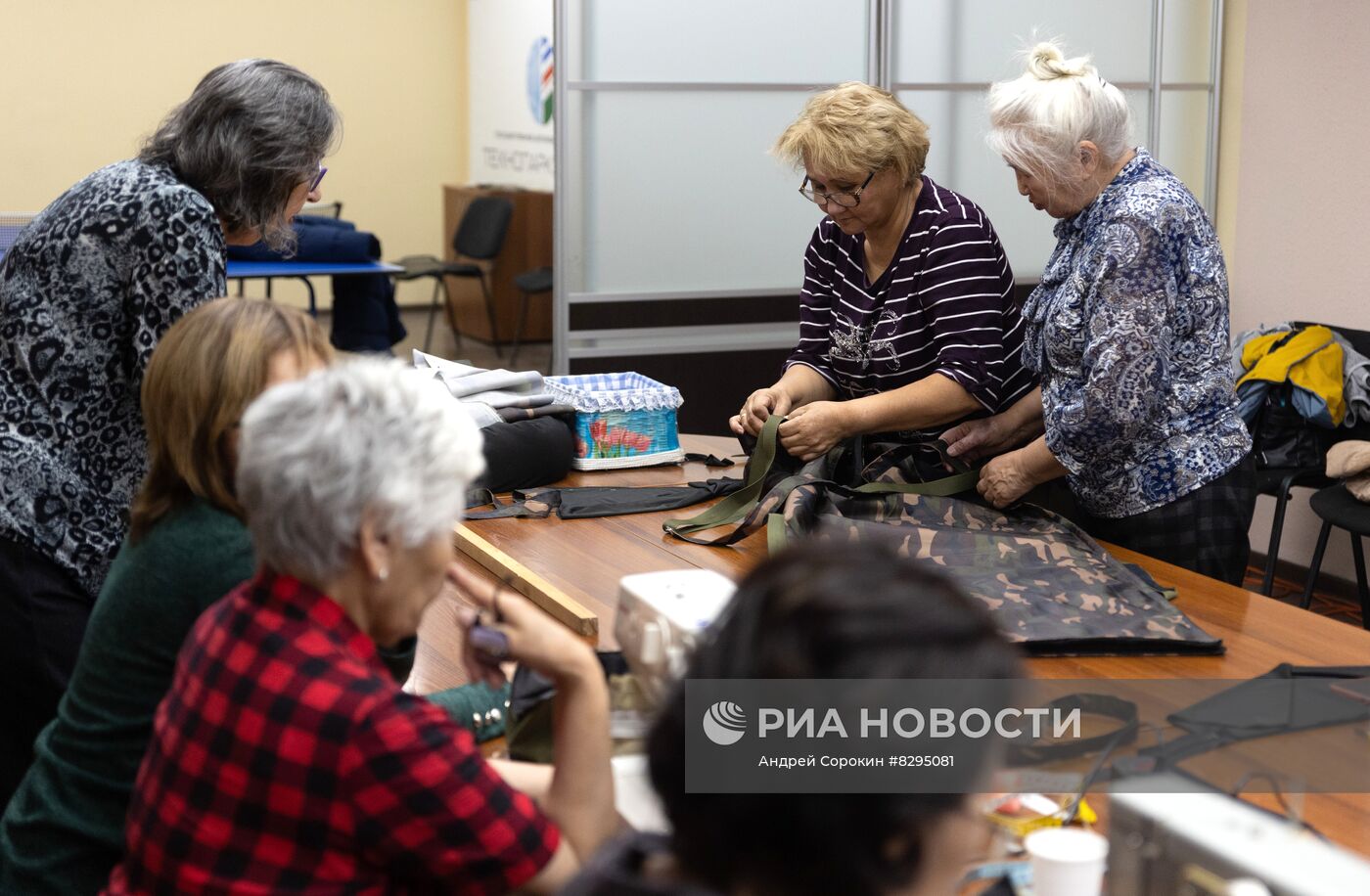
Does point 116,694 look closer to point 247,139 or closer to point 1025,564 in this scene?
point 247,139

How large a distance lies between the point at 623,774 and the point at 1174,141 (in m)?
4.51

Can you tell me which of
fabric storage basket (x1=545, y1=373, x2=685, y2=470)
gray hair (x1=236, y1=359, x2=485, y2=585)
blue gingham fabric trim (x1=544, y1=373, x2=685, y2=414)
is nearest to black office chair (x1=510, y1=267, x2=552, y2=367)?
blue gingham fabric trim (x1=544, y1=373, x2=685, y2=414)

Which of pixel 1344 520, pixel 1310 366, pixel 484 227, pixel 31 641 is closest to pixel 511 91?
pixel 484 227

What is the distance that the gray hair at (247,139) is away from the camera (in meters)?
2.04

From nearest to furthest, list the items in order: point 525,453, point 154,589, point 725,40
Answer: point 154,589 → point 525,453 → point 725,40

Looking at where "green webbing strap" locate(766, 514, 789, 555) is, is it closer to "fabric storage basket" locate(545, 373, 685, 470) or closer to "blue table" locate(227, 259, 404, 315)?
"fabric storage basket" locate(545, 373, 685, 470)

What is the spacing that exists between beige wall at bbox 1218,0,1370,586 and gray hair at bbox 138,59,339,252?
3.39 meters

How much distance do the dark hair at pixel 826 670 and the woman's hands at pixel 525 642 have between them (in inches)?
17.8

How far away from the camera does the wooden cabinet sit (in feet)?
30.2

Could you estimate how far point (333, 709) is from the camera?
1121 millimetres

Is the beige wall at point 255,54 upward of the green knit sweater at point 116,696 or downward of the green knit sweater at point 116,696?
upward

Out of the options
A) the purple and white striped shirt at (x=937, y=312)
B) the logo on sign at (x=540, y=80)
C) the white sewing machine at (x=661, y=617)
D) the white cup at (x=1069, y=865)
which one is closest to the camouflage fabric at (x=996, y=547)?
the purple and white striped shirt at (x=937, y=312)

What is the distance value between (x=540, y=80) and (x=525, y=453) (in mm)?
7124

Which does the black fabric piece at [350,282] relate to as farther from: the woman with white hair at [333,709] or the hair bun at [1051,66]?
the woman with white hair at [333,709]
